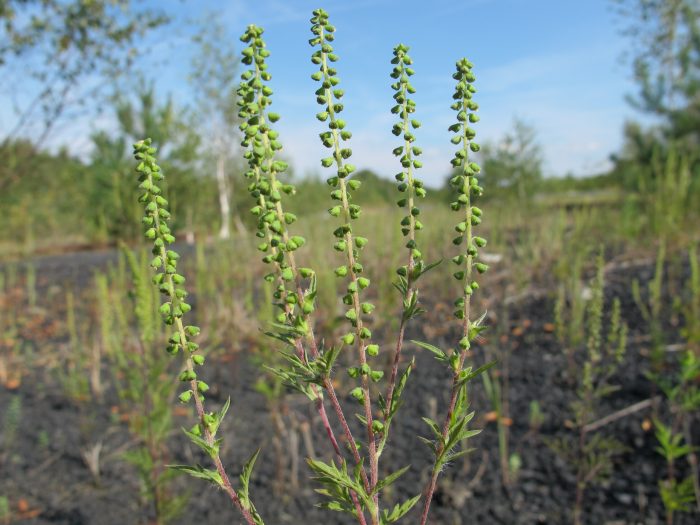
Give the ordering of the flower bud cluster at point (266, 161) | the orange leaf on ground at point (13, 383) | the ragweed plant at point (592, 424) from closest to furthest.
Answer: the flower bud cluster at point (266, 161), the ragweed plant at point (592, 424), the orange leaf on ground at point (13, 383)

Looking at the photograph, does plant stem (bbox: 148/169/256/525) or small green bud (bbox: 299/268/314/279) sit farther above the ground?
small green bud (bbox: 299/268/314/279)

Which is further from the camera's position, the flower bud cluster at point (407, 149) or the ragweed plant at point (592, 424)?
the ragweed plant at point (592, 424)

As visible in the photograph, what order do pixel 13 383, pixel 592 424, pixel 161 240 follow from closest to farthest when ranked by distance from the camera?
1. pixel 161 240
2. pixel 592 424
3. pixel 13 383

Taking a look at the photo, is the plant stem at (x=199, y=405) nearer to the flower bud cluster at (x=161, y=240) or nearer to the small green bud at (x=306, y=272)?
the flower bud cluster at (x=161, y=240)

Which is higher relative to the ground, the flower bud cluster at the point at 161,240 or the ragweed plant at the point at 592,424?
the flower bud cluster at the point at 161,240

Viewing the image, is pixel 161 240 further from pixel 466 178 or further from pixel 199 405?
pixel 466 178

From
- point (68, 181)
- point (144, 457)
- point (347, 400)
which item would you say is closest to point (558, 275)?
point (347, 400)

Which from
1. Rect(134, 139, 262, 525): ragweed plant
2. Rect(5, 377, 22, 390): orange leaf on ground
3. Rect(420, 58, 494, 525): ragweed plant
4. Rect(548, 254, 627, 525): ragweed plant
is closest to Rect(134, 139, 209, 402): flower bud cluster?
Rect(134, 139, 262, 525): ragweed plant

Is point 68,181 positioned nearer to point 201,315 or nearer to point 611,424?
point 201,315

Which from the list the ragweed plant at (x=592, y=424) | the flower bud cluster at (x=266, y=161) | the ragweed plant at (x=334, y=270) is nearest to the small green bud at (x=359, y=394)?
the ragweed plant at (x=334, y=270)

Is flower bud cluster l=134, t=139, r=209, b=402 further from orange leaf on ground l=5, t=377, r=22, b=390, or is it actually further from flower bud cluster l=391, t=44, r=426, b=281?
orange leaf on ground l=5, t=377, r=22, b=390

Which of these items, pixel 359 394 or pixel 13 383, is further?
pixel 13 383

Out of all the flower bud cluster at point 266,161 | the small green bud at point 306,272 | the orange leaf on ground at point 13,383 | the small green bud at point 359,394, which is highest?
the flower bud cluster at point 266,161

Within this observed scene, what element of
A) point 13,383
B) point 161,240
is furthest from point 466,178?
point 13,383
